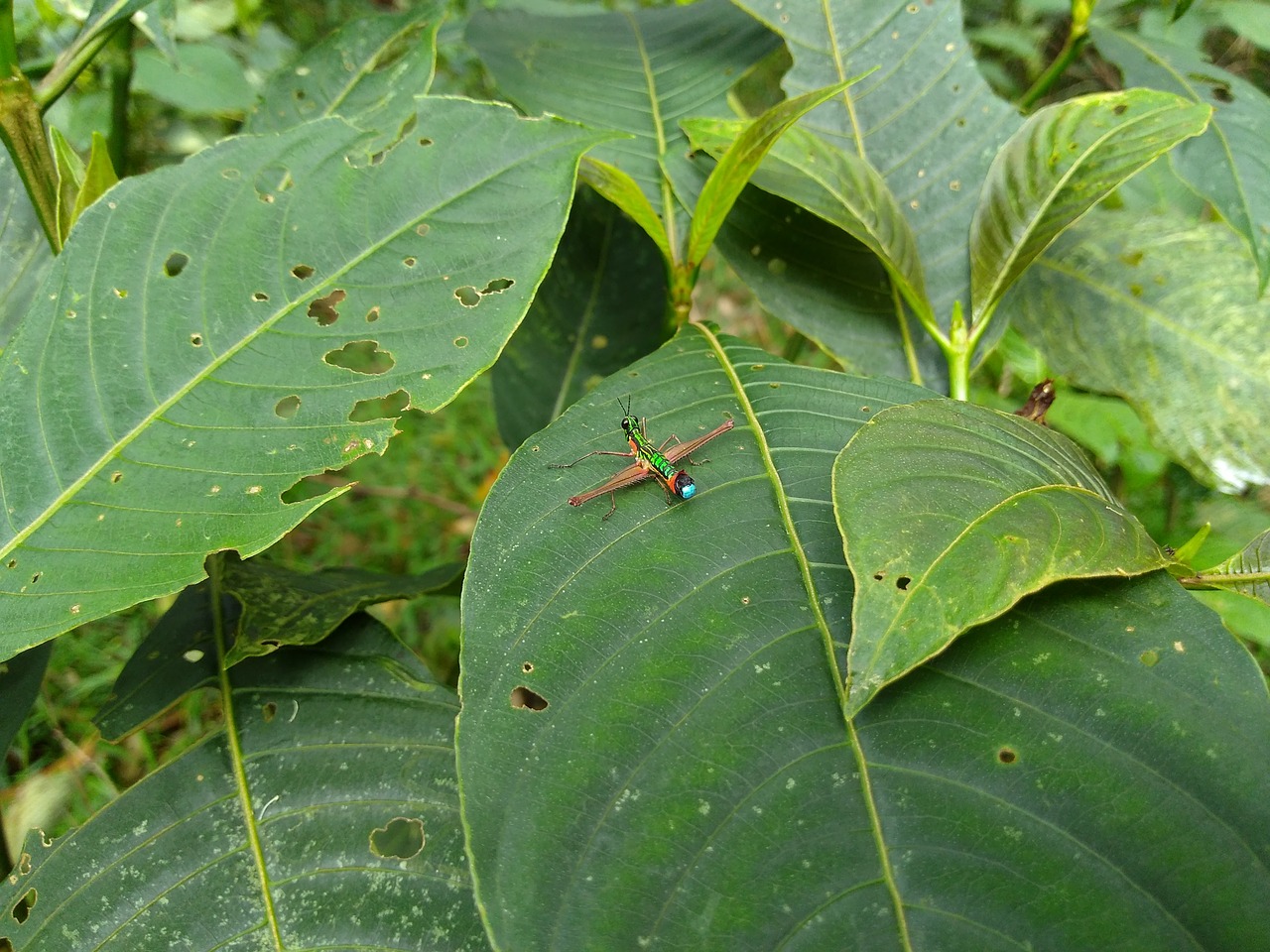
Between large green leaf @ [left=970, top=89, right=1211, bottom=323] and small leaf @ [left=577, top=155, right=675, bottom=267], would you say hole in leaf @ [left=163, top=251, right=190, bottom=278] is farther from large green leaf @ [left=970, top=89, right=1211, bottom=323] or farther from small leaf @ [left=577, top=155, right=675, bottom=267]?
large green leaf @ [left=970, top=89, right=1211, bottom=323]

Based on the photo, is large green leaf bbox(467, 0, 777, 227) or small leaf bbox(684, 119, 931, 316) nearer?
small leaf bbox(684, 119, 931, 316)

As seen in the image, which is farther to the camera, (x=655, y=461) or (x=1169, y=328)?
(x=1169, y=328)

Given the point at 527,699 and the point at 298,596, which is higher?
the point at 527,699

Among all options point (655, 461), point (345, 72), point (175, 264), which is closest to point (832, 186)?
point (655, 461)

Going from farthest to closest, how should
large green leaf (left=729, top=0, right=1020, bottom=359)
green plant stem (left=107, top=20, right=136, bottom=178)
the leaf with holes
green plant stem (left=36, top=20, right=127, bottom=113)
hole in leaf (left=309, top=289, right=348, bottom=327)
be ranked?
1. the leaf with holes
2. green plant stem (left=107, top=20, right=136, bottom=178)
3. large green leaf (left=729, top=0, right=1020, bottom=359)
4. green plant stem (left=36, top=20, right=127, bottom=113)
5. hole in leaf (left=309, top=289, right=348, bottom=327)

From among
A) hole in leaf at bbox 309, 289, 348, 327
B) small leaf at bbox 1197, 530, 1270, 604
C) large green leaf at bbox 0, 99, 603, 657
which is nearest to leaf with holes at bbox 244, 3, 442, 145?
large green leaf at bbox 0, 99, 603, 657

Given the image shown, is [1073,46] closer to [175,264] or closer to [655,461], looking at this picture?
[655,461]
